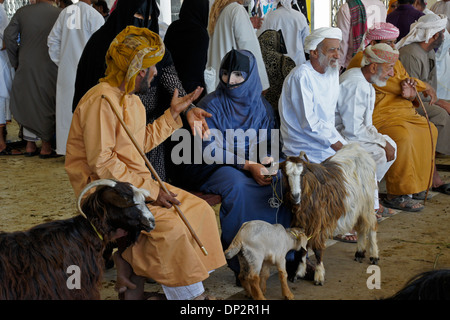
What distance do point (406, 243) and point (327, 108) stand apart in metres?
1.36

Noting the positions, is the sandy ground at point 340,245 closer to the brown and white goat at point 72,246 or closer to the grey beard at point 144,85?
the brown and white goat at point 72,246

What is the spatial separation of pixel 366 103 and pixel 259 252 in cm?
241

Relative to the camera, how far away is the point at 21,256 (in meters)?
2.81

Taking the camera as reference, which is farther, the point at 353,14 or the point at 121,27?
the point at 353,14

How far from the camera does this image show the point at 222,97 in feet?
15.4

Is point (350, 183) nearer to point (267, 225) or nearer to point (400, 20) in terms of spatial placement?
point (267, 225)

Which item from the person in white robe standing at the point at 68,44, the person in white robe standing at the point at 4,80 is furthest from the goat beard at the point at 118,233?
the person in white robe standing at the point at 4,80

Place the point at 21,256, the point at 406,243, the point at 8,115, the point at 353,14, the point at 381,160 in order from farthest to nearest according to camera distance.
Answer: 1. the point at 8,115
2. the point at 353,14
3. the point at 381,160
4. the point at 406,243
5. the point at 21,256

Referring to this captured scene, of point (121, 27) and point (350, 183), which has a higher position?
point (121, 27)

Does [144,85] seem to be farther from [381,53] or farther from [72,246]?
[381,53]

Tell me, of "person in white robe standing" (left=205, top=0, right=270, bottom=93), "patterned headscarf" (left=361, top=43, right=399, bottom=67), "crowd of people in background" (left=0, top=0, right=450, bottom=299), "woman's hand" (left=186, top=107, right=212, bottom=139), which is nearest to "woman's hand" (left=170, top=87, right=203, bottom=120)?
"crowd of people in background" (left=0, top=0, right=450, bottom=299)

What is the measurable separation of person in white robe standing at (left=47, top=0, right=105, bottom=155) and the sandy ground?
88cm

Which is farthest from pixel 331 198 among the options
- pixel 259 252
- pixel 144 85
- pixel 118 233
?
pixel 118 233
